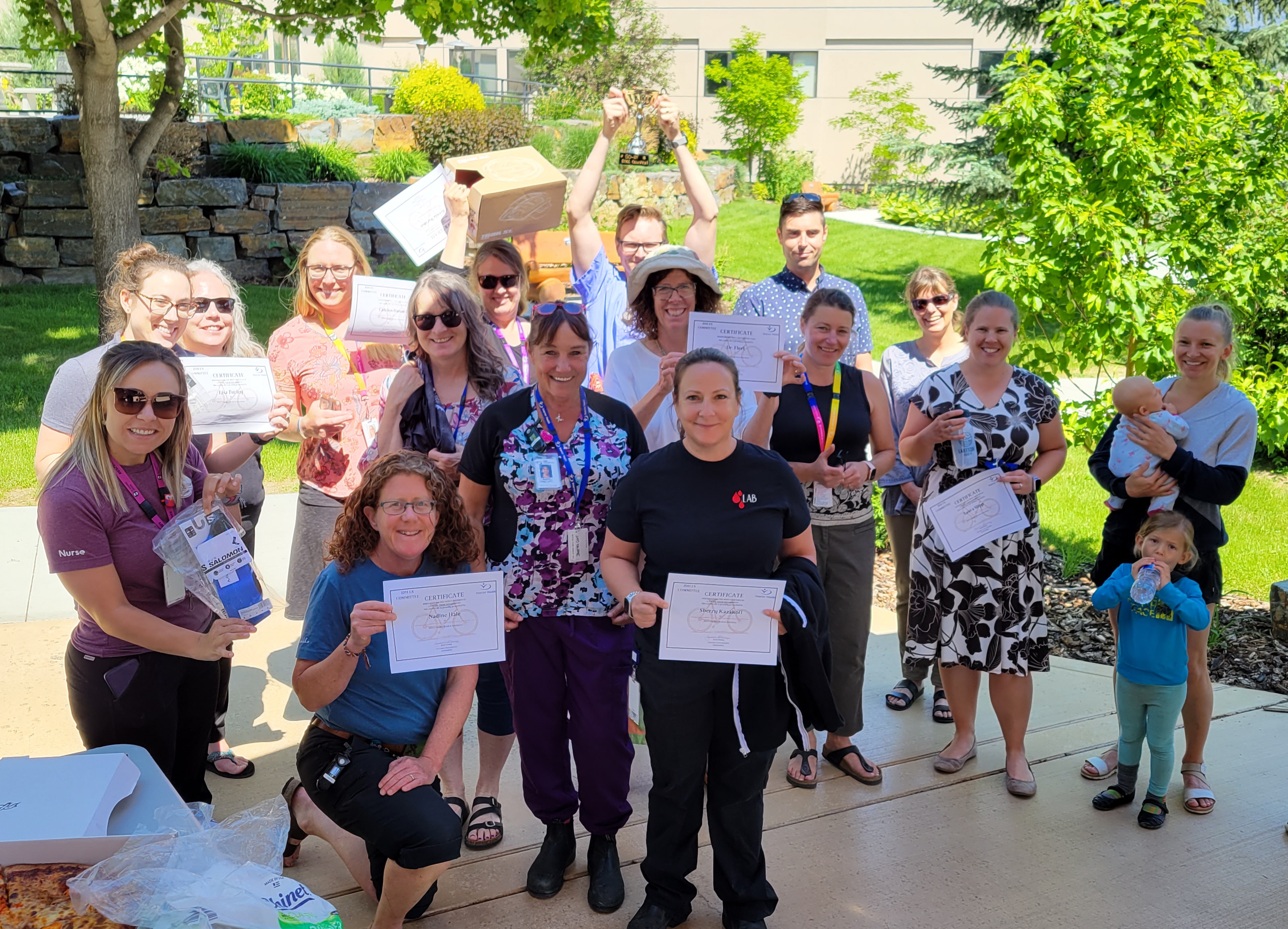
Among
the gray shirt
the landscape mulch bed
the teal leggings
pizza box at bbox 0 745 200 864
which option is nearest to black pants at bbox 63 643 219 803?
pizza box at bbox 0 745 200 864

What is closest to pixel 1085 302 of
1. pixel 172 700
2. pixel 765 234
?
pixel 172 700

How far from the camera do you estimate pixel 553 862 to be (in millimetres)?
3709

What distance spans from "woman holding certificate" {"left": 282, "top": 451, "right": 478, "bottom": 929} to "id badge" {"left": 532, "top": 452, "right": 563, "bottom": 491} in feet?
0.91

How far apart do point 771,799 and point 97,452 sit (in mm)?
2790

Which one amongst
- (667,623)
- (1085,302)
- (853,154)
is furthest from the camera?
(853,154)

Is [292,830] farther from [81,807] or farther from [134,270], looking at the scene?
[134,270]

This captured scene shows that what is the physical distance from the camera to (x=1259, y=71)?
21.4 ft

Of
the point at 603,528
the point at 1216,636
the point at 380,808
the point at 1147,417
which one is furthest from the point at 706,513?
the point at 1216,636

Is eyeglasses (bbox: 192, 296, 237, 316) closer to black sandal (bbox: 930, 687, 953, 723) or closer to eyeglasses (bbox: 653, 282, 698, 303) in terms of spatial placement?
eyeglasses (bbox: 653, 282, 698, 303)

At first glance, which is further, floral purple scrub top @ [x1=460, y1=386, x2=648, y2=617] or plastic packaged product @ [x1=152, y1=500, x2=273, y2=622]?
floral purple scrub top @ [x1=460, y1=386, x2=648, y2=617]

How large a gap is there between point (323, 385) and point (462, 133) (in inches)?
554

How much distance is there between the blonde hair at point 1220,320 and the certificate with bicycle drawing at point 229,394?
3549 millimetres

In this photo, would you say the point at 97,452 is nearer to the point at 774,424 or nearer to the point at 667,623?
the point at 667,623

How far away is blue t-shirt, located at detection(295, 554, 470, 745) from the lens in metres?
3.31
